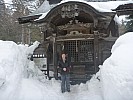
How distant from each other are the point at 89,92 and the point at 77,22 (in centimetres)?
430

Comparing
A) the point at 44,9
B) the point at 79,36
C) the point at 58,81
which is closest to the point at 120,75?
the point at 58,81

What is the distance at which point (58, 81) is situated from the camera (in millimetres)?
12492

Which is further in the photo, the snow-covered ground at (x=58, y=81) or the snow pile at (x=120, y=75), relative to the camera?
the snow-covered ground at (x=58, y=81)

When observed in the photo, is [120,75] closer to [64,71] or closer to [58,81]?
[64,71]

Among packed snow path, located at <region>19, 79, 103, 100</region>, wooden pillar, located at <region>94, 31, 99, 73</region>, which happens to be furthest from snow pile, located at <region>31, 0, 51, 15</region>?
packed snow path, located at <region>19, 79, 103, 100</region>

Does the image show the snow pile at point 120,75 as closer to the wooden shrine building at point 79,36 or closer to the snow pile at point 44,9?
the wooden shrine building at point 79,36

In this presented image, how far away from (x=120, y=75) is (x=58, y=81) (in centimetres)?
478

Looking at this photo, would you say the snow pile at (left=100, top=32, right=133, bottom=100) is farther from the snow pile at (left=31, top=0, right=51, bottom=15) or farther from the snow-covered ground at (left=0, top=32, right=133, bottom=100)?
the snow pile at (left=31, top=0, right=51, bottom=15)

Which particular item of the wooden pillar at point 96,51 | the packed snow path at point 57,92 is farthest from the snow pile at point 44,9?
the packed snow path at point 57,92

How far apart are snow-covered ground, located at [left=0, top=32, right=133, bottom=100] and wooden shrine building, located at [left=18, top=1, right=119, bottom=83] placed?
1261 mm

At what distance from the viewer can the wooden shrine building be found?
1222 centimetres

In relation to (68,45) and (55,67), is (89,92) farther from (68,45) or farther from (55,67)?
(68,45)

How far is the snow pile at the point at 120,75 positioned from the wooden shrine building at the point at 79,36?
2.85 m

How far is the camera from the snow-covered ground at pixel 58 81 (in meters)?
8.27
